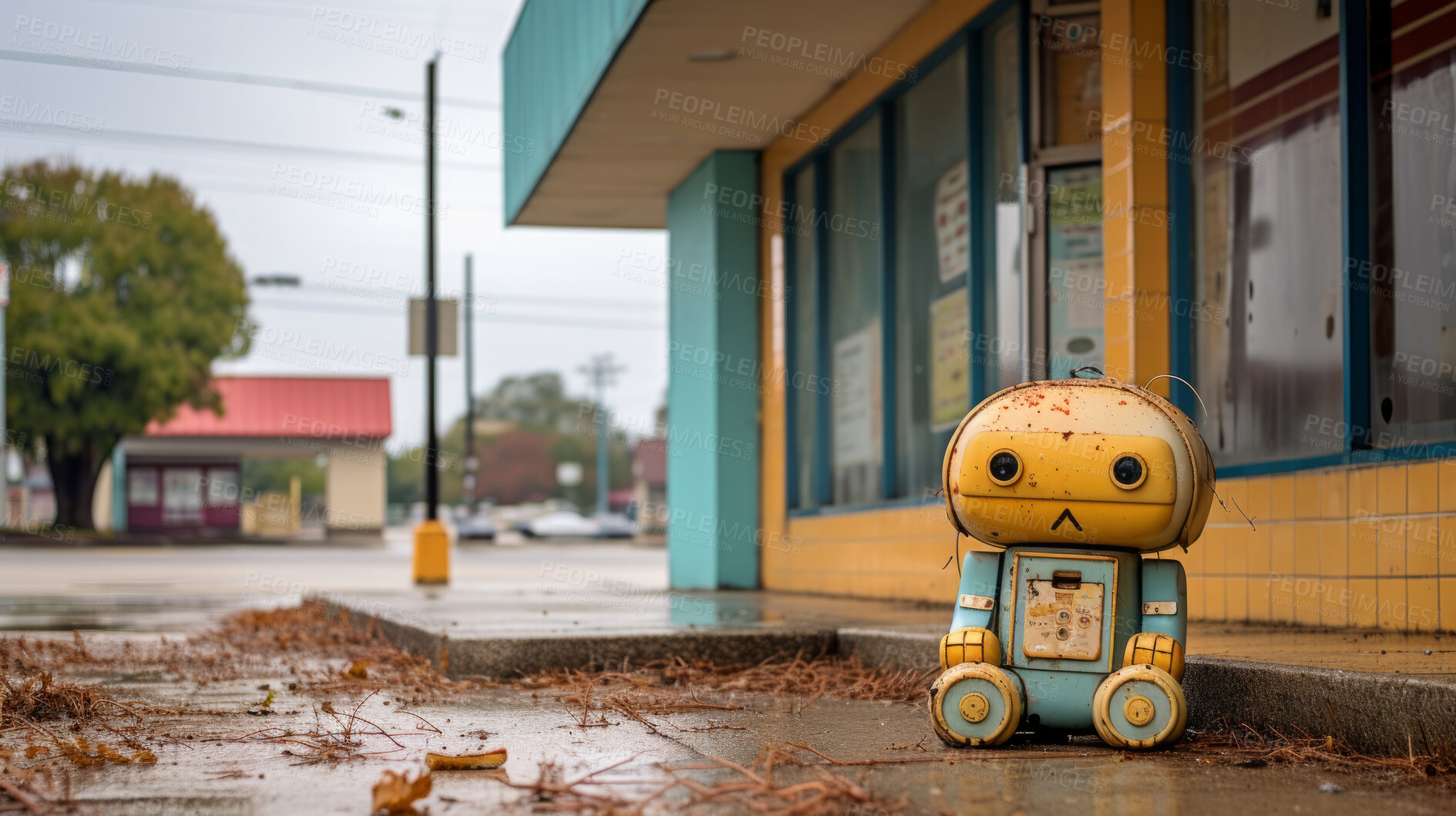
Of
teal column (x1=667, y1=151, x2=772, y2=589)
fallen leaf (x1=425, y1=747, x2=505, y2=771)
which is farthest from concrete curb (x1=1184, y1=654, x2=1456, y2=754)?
teal column (x1=667, y1=151, x2=772, y2=589)

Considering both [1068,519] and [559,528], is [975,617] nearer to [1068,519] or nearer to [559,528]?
[1068,519]

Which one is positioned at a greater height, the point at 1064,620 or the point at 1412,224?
the point at 1412,224

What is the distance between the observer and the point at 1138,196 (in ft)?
20.6

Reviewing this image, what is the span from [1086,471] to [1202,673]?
0.85 metres

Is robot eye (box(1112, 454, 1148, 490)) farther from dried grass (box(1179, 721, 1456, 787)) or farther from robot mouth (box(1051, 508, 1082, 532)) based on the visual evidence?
dried grass (box(1179, 721, 1456, 787))

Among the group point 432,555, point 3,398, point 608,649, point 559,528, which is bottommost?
point 559,528

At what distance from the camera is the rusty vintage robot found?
3307mm

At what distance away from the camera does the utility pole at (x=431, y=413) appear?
45.9ft

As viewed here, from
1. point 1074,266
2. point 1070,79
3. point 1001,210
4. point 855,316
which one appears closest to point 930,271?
point 1001,210

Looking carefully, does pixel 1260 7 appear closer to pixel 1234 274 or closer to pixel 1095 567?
pixel 1234 274

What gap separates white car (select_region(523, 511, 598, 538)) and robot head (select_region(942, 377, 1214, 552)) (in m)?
48.0

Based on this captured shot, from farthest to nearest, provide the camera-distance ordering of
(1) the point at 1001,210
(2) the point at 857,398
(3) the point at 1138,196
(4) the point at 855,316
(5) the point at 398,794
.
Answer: (4) the point at 855,316 → (2) the point at 857,398 → (1) the point at 1001,210 → (3) the point at 1138,196 → (5) the point at 398,794

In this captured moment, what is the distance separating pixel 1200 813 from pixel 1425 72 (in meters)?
3.62

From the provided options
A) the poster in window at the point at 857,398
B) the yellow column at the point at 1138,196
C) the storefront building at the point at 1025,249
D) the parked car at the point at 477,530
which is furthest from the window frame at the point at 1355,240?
the parked car at the point at 477,530
